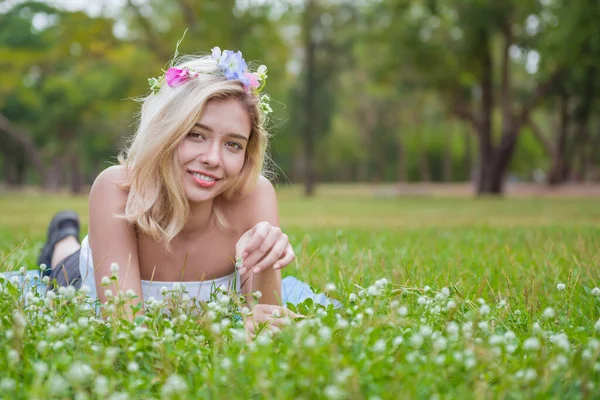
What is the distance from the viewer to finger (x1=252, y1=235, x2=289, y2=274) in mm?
2850

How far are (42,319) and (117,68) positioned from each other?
20357 mm

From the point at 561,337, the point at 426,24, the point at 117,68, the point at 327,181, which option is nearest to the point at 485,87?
the point at 426,24

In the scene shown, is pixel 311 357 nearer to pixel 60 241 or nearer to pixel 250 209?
pixel 250 209

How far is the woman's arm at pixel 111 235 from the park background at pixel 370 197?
0.40 metres

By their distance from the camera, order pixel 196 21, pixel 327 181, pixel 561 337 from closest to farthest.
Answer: pixel 561 337 < pixel 196 21 < pixel 327 181

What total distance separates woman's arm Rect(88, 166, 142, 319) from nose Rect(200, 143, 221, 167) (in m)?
0.49

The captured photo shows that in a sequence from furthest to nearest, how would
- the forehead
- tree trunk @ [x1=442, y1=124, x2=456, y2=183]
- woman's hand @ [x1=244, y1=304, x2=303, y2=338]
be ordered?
tree trunk @ [x1=442, y1=124, x2=456, y2=183], the forehead, woman's hand @ [x1=244, y1=304, x2=303, y2=338]

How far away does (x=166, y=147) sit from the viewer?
3.13 m

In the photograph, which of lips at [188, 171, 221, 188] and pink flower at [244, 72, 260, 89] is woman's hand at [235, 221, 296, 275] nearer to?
lips at [188, 171, 221, 188]

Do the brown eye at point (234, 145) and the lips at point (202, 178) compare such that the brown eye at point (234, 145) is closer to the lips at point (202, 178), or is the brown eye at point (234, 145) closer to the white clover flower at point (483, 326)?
the lips at point (202, 178)

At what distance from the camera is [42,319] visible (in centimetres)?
226

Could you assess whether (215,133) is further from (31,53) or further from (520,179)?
(520,179)

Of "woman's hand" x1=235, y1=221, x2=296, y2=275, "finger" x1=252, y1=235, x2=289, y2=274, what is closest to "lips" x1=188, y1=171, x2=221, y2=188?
"woman's hand" x1=235, y1=221, x2=296, y2=275

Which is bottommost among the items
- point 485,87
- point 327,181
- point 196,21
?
point 327,181
